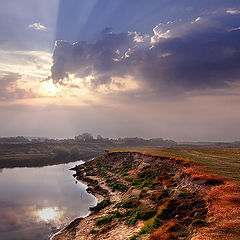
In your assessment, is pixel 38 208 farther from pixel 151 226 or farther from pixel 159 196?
pixel 151 226

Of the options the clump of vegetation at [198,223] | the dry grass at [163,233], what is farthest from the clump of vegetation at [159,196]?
the clump of vegetation at [198,223]

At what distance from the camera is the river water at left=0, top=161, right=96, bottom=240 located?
27375mm

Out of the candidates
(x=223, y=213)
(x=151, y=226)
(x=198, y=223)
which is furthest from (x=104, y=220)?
(x=223, y=213)

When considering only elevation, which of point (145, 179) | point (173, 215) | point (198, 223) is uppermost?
point (198, 223)

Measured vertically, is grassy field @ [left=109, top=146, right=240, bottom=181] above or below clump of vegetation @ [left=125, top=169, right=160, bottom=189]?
above

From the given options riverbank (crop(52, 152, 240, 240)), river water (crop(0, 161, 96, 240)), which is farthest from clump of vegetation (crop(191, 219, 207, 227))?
river water (crop(0, 161, 96, 240))

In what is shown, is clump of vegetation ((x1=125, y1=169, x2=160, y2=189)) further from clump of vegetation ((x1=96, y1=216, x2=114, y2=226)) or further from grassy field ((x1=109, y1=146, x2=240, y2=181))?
clump of vegetation ((x1=96, y1=216, x2=114, y2=226))

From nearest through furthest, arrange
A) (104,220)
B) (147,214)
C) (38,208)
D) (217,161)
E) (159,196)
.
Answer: (147,214) < (104,220) < (159,196) < (38,208) < (217,161)

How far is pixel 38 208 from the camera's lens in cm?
3644

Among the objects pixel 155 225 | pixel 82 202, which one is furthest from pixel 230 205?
pixel 82 202

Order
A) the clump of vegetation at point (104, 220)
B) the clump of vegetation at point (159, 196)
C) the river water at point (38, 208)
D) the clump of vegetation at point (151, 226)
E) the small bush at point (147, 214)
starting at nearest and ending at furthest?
the clump of vegetation at point (151, 226)
the small bush at point (147, 214)
the clump of vegetation at point (104, 220)
the river water at point (38, 208)
the clump of vegetation at point (159, 196)

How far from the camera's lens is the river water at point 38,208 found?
2738cm

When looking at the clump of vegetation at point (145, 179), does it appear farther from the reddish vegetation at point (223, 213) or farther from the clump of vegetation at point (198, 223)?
the clump of vegetation at point (198, 223)

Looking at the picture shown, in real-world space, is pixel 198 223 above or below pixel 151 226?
above
